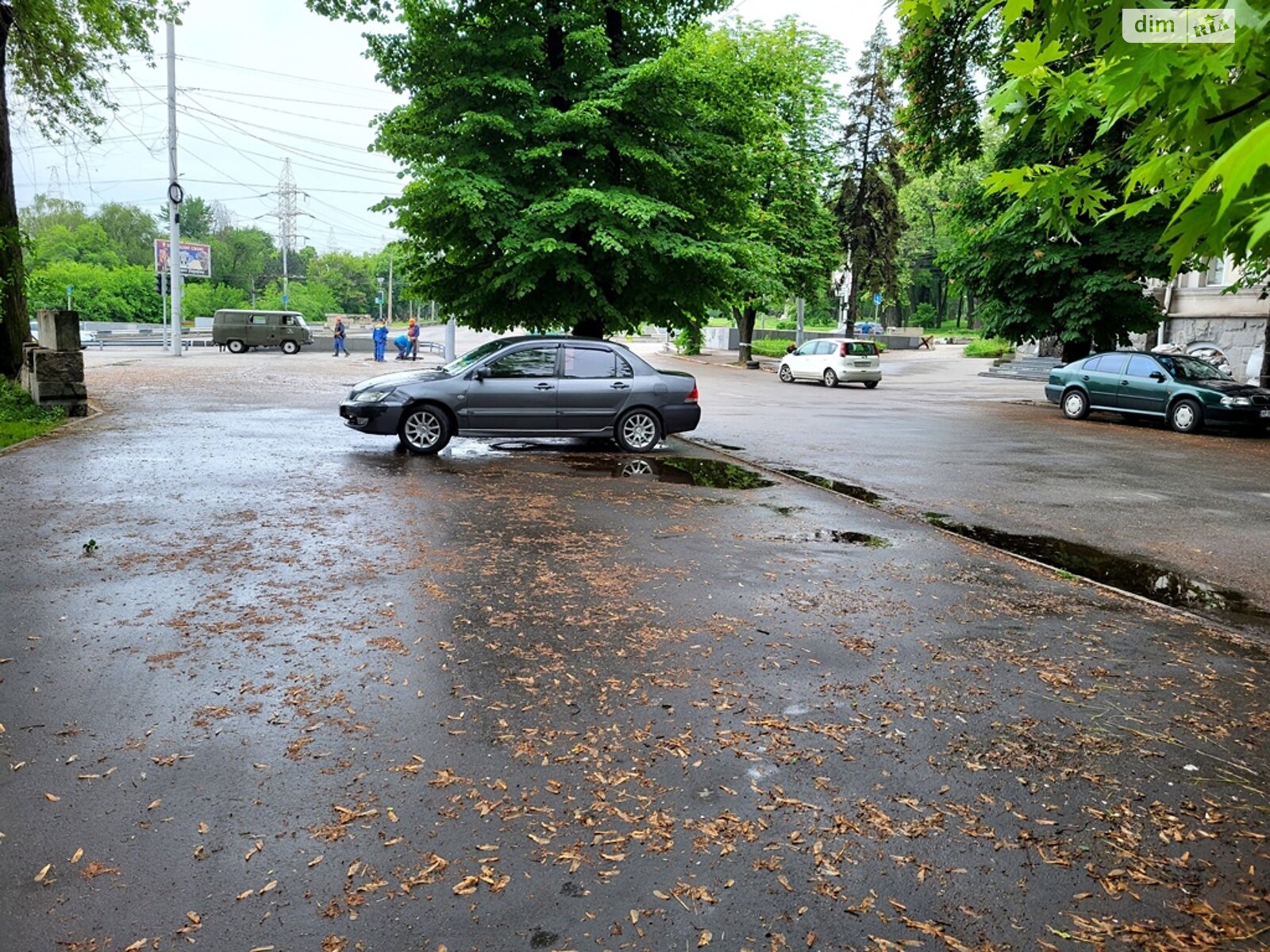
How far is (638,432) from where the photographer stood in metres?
14.2

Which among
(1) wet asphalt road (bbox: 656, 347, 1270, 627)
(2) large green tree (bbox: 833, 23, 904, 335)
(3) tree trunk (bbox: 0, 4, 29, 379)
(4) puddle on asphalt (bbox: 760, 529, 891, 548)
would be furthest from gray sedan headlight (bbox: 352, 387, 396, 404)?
(2) large green tree (bbox: 833, 23, 904, 335)

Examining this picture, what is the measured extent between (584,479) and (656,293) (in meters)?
6.50

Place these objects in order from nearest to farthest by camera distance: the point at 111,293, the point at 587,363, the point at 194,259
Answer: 1. the point at 587,363
2. the point at 194,259
3. the point at 111,293

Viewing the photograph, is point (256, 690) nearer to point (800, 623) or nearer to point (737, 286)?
point (800, 623)

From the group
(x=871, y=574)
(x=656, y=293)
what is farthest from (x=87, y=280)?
(x=871, y=574)

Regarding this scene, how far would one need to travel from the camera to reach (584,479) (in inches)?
459

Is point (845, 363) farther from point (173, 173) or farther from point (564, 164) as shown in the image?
point (173, 173)

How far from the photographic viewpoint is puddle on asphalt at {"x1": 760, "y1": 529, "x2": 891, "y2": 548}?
8.66 metres

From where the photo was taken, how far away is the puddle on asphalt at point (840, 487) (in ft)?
36.7

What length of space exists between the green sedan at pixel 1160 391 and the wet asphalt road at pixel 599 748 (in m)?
13.5

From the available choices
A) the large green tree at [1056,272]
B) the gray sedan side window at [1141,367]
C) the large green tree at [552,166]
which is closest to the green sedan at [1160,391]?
the gray sedan side window at [1141,367]

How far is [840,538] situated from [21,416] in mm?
13206

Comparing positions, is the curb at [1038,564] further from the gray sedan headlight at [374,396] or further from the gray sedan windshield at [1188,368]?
the gray sedan windshield at [1188,368]

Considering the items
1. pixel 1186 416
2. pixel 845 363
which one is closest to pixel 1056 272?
pixel 1186 416
